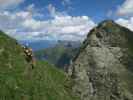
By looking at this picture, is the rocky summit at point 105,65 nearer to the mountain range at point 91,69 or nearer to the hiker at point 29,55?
the mountain range at point 91,69

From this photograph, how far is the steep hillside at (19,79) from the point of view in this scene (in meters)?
34.3

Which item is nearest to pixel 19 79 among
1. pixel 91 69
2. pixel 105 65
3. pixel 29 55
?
pixel 29 55

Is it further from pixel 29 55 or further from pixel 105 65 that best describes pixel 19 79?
pixel 105 65

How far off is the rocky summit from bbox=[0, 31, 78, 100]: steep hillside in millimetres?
28856

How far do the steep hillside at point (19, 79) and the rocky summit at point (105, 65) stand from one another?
28856 mm

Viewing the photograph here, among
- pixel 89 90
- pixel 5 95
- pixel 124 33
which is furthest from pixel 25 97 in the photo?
pixel 124 33

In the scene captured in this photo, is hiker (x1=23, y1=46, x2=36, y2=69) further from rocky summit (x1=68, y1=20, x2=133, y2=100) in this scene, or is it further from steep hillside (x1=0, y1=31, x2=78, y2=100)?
rocky summit (x1=68, y1=20, x2=133, y2=100)

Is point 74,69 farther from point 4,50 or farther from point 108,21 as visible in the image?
point 4,50

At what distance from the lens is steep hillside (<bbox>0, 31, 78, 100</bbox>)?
34.3 metres

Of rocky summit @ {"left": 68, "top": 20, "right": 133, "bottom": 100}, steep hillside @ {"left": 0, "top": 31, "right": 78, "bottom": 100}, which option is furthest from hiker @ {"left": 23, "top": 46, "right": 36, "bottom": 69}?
rocky summit @ {"left": 68, "top": 20, "right": 133, "bottom": 100}

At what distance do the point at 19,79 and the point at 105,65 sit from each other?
48.4 metres

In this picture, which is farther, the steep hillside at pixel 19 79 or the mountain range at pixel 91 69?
the mountain range at pixel 91 69

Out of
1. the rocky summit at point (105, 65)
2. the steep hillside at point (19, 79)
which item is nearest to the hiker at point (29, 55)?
the steep hillside at point (19, 79)

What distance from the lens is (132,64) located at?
82625 mm
